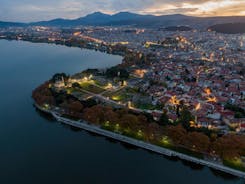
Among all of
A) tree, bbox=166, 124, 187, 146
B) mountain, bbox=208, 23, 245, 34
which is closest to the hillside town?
tree, bbox=166, 124, 187, 146

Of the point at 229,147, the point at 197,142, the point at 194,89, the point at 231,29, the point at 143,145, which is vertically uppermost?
the point at 231,29

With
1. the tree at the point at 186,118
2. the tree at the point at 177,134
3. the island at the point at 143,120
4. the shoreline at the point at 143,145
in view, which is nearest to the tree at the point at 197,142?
the island at the point at 143,120

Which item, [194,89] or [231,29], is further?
[231,29]

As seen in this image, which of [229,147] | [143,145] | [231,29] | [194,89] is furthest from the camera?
[231,29]

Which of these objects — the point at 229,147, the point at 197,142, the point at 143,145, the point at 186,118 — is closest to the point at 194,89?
the point at 186,118

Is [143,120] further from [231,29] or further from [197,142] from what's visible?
[231,29]

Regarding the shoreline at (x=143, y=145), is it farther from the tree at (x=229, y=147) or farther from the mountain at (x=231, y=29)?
the mountain at (x=231, y=29)

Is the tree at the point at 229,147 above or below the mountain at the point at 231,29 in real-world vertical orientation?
below

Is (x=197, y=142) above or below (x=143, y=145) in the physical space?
above

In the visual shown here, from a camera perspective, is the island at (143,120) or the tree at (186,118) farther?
the tree at (186,118)
